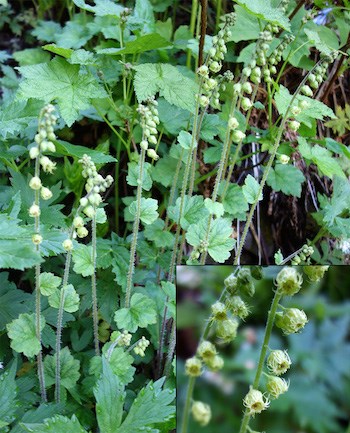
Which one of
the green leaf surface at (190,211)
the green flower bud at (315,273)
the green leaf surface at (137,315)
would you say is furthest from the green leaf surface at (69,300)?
the green flower bud at (315,273)

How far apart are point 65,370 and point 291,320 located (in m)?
1.04

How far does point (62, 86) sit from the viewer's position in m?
2.05

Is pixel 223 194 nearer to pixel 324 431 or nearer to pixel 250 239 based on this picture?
pixel 250 239

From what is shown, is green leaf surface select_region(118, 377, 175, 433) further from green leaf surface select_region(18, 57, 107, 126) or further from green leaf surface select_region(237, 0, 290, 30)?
green leaf surface select_region(237, 0, 290, 30)

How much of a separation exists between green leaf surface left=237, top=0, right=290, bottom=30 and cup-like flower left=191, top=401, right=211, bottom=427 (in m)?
1.38

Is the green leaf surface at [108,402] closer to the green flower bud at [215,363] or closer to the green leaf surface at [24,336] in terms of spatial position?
the green leaf surface at [24,336]

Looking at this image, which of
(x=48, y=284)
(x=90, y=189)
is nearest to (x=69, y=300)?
(x=48, y=284)

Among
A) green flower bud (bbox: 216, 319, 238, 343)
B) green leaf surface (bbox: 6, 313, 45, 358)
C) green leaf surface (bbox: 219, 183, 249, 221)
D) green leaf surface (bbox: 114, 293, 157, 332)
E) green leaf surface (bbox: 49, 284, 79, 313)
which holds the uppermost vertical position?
green flower bud (bbox: 216, 319, 238, 343)

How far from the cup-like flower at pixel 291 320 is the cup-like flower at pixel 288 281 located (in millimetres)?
57

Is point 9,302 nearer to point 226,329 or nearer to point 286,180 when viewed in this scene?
point 226,329

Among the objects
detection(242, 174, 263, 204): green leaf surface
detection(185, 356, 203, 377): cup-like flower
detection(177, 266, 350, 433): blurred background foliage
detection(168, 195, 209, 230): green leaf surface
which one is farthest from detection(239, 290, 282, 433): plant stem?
detection(168, 195, 209, 230): green leaf surface

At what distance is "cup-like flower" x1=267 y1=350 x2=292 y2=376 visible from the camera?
3.59 feet

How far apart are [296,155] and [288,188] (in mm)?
452

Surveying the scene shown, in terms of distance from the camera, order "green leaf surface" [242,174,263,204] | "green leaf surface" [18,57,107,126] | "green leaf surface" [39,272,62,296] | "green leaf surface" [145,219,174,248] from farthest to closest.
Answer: "green leaf surface" [145,219,174,248] → "green leaf surface" [18,57,107,126] → "green leaf surface" [242,174,263,204] → "green leaf surface" [39,272,62,296]
